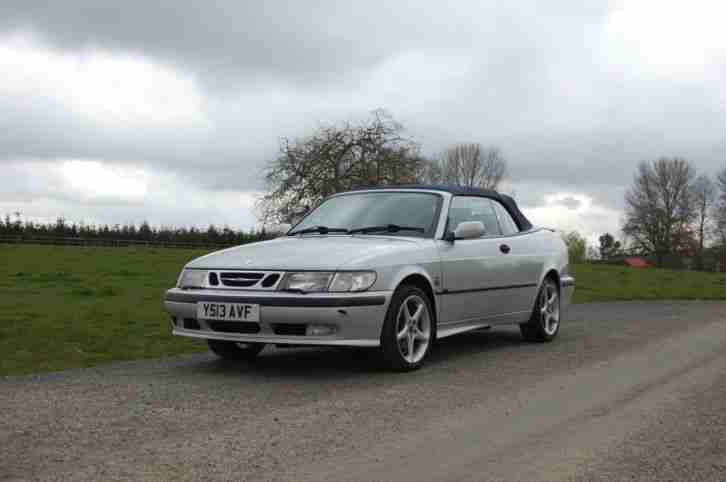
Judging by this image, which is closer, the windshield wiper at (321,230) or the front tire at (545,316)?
→ the windshield wiper at (321,230)

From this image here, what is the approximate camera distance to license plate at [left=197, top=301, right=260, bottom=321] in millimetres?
6172

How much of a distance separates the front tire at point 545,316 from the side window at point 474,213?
3.32ft

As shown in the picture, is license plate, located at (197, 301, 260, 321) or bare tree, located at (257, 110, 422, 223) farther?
bare tree, located at (257, 110, 422, 223)

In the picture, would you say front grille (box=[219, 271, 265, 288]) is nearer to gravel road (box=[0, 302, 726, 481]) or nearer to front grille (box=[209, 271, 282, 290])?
front grille (box=[209, 271, 282, 290])

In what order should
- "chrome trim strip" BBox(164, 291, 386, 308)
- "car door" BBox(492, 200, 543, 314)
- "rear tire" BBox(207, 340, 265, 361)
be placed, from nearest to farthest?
"chrome trim strip" BBox(164, 291, 386, 308) < "rear tire" BBox(207, 340, 265, 361) < "car door" BBox(492, 200, 543, 314)

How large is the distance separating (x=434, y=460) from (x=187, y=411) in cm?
169

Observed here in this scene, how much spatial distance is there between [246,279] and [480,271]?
232cm

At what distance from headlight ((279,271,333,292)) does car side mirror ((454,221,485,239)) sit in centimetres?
155

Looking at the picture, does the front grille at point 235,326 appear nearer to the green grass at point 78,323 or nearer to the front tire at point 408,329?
the front tire at point 408,329

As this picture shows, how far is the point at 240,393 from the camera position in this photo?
563 centimetres

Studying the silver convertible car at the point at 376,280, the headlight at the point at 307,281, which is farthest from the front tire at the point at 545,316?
the headlight at the point at 307,281

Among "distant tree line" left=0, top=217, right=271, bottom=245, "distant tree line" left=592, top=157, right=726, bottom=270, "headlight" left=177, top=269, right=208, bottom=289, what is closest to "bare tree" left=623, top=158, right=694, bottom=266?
"distant tree line" left=592, top=157, right=726, bottom=270

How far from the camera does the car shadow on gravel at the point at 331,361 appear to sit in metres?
6.57

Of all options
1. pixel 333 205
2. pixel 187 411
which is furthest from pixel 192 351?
pixel 187 411
